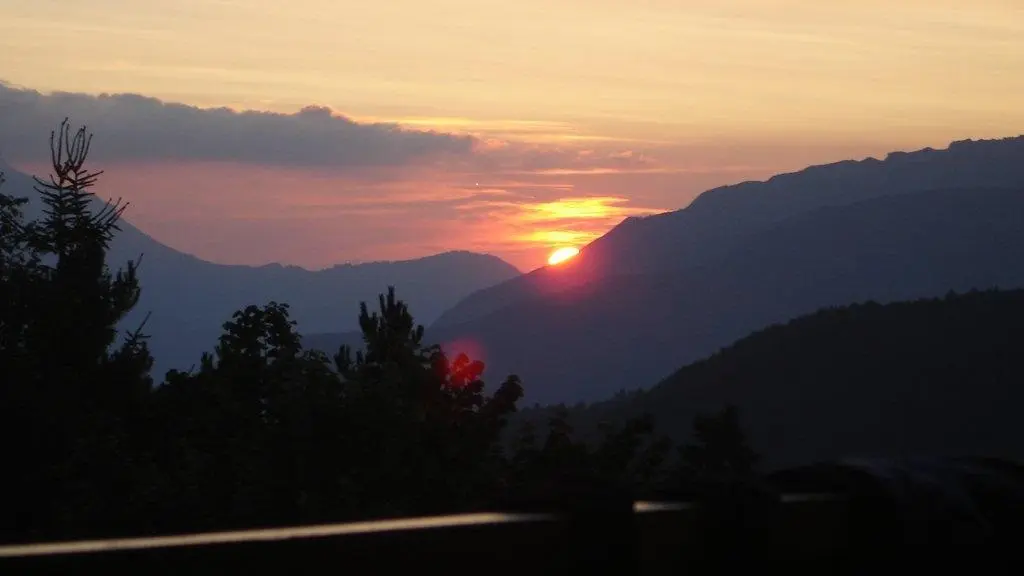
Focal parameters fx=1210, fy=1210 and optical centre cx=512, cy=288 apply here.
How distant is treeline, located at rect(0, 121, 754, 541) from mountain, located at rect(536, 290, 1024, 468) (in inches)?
2336

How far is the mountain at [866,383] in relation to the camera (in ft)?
293

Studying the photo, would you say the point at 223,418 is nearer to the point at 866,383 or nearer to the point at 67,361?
the point at 67,361

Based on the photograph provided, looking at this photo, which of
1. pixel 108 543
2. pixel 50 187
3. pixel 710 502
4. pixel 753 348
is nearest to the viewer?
pixel 108 543

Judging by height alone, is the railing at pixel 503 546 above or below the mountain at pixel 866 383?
above

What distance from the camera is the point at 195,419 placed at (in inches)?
952

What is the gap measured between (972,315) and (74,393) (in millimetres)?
93059

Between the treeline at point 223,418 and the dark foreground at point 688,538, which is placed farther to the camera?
the treeline at point 223,418

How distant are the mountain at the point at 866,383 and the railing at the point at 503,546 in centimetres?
8227

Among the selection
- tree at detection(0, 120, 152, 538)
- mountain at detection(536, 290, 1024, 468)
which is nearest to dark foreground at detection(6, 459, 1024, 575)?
tree at detection(0, 120, 152, 538)

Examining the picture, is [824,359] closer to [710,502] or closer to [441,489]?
[441,489]

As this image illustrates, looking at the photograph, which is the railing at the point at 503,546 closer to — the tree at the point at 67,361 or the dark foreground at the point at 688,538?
the dark foreground at the point at 688,538

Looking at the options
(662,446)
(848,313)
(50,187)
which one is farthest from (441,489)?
(848,313)

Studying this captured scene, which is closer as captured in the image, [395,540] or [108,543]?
[108,543]

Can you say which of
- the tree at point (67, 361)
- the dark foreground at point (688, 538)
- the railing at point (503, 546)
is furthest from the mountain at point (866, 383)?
the railing at point (503, 546)
